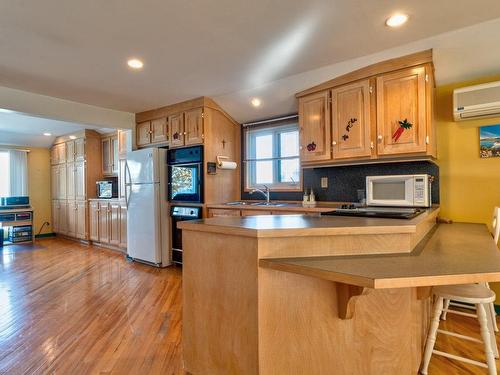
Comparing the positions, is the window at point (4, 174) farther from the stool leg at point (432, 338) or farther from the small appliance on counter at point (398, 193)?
the stool leg at point (432, 338)

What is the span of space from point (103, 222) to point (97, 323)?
3.24m

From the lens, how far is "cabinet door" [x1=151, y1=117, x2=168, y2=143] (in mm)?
4184

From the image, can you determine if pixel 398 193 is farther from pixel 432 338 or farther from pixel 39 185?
pixel 39 185

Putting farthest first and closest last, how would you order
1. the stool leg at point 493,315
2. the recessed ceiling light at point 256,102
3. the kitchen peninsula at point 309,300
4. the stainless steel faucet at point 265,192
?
the stainless steel faucet at point 265,192 → the recessed ceiling light at point 256,102 → the stool leg at point 493,315 → the kitchen peninsula at point 309,300

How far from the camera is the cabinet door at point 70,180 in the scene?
6.02 metres

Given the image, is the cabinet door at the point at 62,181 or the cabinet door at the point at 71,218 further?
the cabinet door at the point at 62,181

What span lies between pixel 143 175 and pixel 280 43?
8.87ft

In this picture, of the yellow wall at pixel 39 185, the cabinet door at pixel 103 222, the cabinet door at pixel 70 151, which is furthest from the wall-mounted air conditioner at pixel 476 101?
the yellow wall at pixel 39 185

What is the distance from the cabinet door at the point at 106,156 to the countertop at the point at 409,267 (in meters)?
5.40

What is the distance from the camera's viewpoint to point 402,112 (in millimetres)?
2520

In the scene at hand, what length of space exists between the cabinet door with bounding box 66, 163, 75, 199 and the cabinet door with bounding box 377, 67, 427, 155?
235 inches

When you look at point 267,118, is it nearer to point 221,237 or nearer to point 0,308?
point 221,237

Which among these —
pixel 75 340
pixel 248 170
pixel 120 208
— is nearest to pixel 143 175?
pixel 120 208

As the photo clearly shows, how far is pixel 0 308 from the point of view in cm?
268
